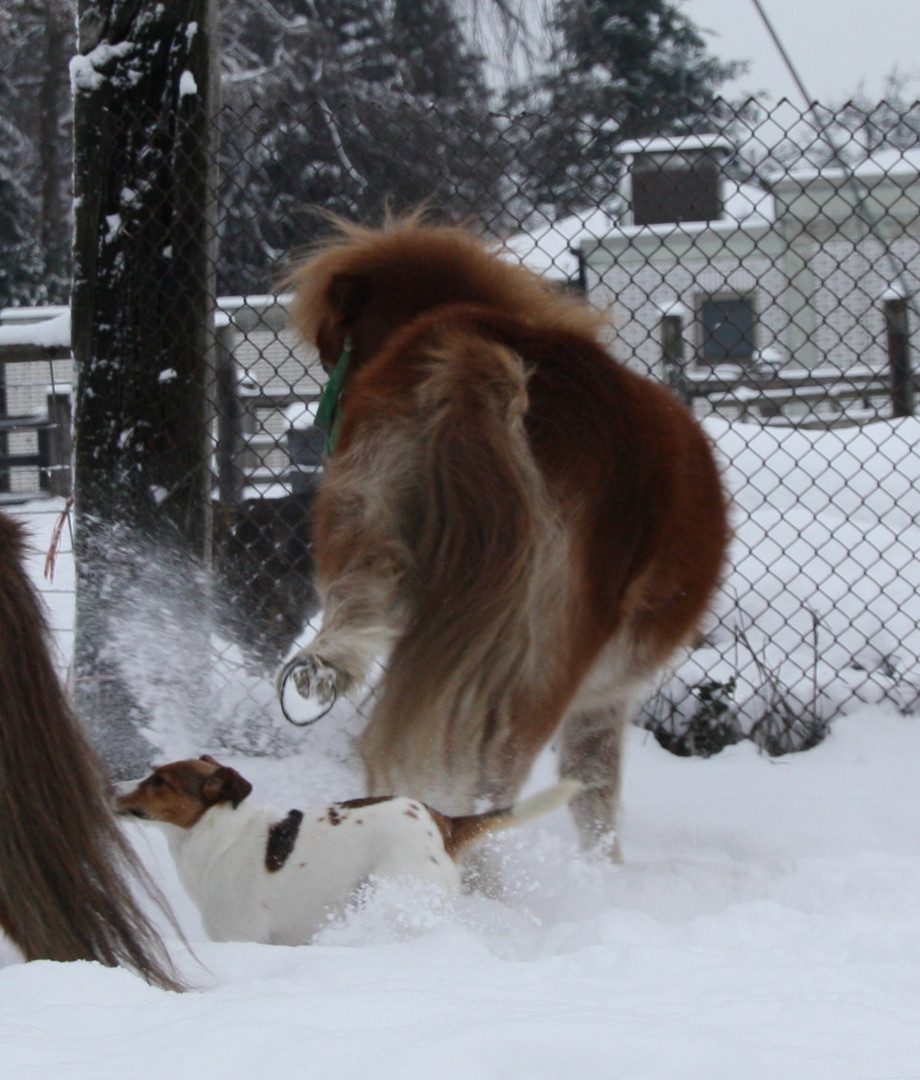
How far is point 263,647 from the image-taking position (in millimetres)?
4234

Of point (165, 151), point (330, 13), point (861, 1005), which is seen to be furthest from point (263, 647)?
point (330, 13)

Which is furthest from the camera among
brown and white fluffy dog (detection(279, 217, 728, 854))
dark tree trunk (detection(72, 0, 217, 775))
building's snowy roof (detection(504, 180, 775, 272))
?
building's snowy roof (detection(504, 180, 775, 272))

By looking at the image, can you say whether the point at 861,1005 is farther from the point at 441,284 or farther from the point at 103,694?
the point at 103,694

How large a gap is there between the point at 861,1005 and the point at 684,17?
20.8 meters

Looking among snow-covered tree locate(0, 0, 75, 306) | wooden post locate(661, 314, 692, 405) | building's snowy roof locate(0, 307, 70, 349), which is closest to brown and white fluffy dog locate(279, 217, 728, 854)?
building's snowy roof locate(0, 307, 70, 349)

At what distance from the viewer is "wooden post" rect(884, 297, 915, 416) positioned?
6.46m

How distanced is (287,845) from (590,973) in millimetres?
755

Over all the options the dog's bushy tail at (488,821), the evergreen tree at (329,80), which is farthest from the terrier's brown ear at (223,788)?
the evergreen tree at (329,80)

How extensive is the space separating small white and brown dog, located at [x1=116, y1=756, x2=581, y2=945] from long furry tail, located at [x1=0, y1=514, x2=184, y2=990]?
61cm

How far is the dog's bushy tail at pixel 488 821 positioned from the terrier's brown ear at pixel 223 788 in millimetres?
442

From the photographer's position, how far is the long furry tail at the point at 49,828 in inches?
61.1

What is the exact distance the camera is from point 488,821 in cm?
229

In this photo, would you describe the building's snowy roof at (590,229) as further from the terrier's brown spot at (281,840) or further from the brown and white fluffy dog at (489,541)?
the terrier's brown spot at (281,840)

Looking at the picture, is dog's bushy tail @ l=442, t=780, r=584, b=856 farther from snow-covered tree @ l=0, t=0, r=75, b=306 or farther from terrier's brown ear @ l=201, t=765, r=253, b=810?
snow-covered tree @ l=0, t=0, r=75, b=306
